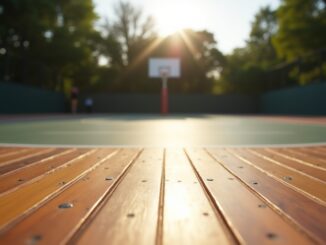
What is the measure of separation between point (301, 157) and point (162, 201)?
198 cm

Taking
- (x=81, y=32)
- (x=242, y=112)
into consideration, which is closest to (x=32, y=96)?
(x=81, y=32)

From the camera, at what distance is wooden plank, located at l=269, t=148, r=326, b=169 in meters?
2.81

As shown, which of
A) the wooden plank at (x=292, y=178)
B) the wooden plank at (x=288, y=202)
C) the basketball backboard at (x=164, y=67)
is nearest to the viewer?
the wooden plank at (x=288, y=202)

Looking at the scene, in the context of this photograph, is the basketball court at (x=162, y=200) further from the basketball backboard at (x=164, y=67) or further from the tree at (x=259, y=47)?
the tree at (x=259, y=47)

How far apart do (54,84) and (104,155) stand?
20999mm

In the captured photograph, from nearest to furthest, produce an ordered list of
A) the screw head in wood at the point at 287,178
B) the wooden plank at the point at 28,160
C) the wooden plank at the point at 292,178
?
the wooden plank at the point at 292,178
the screw head in wood at the point at 287,178
the wooden plank at the point at 28,160

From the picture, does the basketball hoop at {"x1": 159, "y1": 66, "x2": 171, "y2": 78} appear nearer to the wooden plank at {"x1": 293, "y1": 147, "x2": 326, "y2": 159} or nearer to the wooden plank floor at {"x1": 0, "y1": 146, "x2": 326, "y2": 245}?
the wooden plank at {"x1": 293, "y1": 147, "x2": 326, "y2": 159}

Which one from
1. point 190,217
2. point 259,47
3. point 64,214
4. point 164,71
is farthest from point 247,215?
point 259,47

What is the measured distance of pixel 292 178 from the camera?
219cm

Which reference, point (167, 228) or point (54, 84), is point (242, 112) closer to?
point (54, 84)

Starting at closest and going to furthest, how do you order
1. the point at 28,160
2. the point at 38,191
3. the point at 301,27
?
the point at 38,191, the point at 28,160, the point at 301,27

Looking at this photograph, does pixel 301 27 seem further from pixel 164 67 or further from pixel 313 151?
pixel 313 151

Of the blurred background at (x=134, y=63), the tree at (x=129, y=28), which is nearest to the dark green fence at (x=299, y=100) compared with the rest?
the blurred background at (x=134, y=63)

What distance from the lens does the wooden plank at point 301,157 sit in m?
2.81
